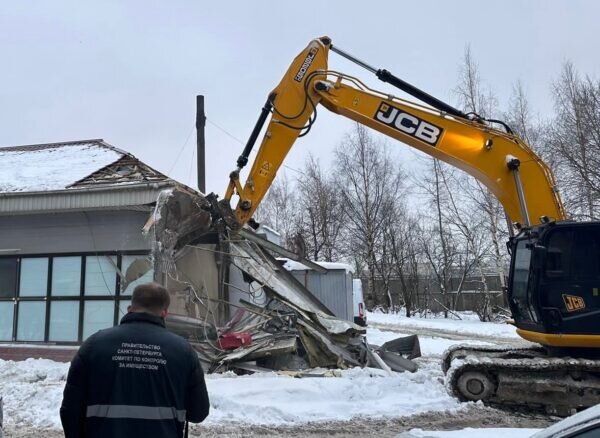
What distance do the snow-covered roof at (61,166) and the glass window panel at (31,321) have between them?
258 cm

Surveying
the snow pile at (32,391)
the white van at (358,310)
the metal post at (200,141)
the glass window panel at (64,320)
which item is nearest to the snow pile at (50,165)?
the glass window panel at (64,320)

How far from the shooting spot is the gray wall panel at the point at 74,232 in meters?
12.5

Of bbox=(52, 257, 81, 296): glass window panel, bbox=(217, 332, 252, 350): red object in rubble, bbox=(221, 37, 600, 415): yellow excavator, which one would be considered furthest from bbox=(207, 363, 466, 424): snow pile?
bbox=(52, 257, 81, 296): glass window panel

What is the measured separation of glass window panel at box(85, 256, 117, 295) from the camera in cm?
1254

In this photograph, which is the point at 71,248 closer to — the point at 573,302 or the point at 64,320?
the point at 64,320

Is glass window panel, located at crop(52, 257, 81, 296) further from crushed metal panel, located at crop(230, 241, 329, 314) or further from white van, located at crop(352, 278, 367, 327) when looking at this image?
white van, located at crop(352, 278, 367, 327)

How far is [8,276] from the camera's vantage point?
13.4 metres

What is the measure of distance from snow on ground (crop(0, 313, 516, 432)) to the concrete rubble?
85 cm

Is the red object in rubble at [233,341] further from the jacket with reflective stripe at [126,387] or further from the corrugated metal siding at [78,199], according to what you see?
the jacket with reflective stripe at [126,387]

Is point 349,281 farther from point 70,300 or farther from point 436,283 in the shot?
point 436,283

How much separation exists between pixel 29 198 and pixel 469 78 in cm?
2823

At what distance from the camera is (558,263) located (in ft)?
27.8

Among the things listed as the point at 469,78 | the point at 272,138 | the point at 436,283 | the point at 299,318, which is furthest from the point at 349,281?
the point at 436,283

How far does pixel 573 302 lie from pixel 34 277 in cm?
1093
